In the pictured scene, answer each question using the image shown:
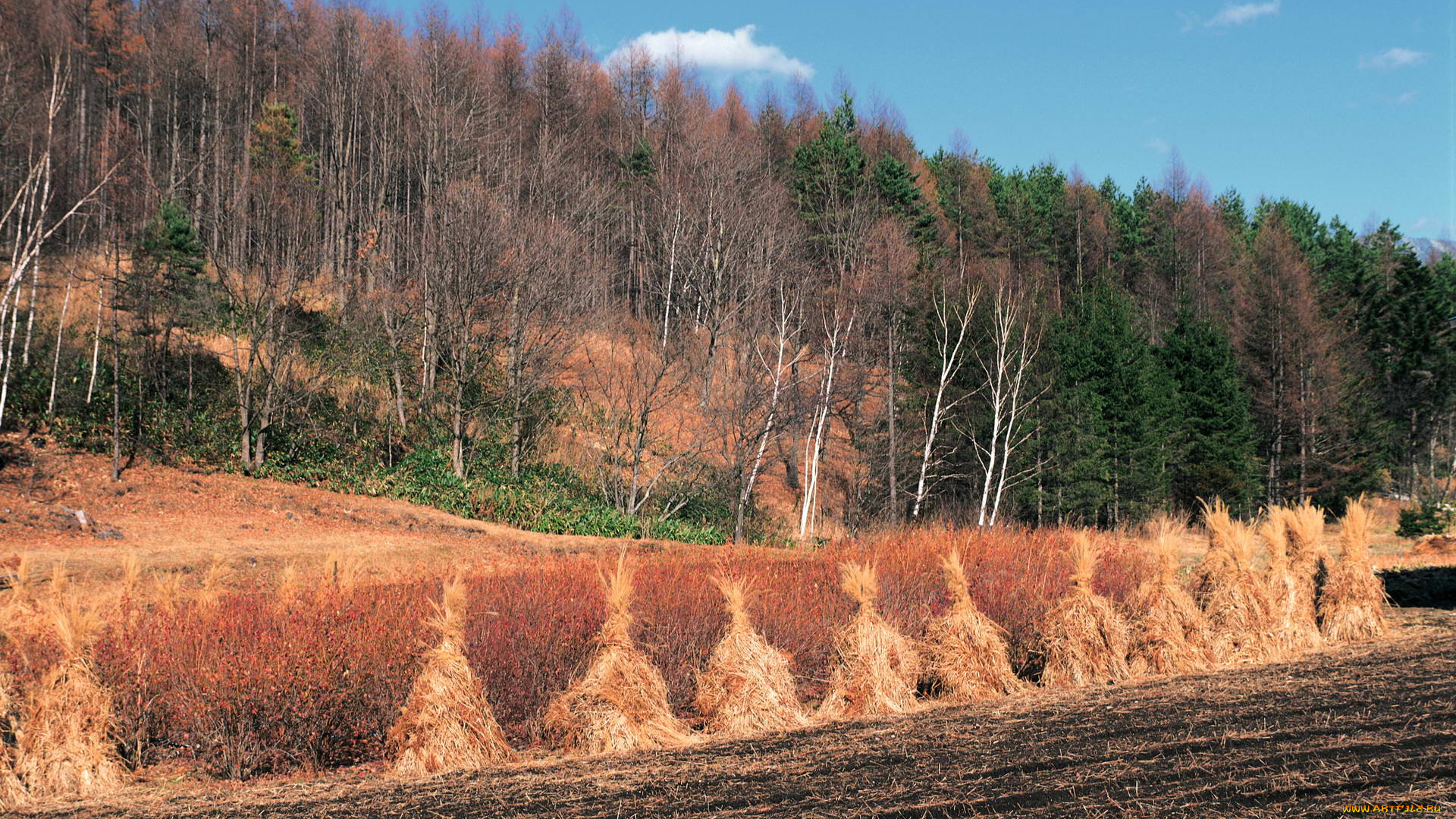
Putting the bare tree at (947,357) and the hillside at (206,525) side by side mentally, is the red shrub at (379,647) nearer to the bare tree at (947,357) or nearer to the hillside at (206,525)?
the hillside at (206,525)

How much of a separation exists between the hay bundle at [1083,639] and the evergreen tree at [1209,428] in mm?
24974

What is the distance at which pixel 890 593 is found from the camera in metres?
11.4

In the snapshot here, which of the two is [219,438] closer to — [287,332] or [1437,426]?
[287,332]

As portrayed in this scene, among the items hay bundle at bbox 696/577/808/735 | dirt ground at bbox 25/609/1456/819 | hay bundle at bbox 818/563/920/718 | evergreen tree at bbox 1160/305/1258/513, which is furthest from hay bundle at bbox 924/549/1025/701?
evergreen tree at bbox 1160/305/1258/513

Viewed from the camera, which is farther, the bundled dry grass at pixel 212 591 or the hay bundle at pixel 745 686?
the bundled dry grass at pixel 212 591

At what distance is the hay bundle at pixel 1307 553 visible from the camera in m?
12.4

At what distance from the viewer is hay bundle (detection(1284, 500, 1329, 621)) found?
12.4 m

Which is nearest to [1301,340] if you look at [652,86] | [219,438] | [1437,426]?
[1437,426]

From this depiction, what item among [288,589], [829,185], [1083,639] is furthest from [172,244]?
[829,185]

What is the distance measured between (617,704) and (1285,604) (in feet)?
27.8

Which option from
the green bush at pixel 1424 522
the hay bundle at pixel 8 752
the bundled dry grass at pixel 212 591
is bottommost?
the hay bundle at pixel 8 752

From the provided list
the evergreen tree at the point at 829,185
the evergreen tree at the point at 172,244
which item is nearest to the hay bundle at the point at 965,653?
the evergreen tree at the point at 172,244

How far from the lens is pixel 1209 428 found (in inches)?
1385

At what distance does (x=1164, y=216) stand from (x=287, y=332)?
5571 cm
